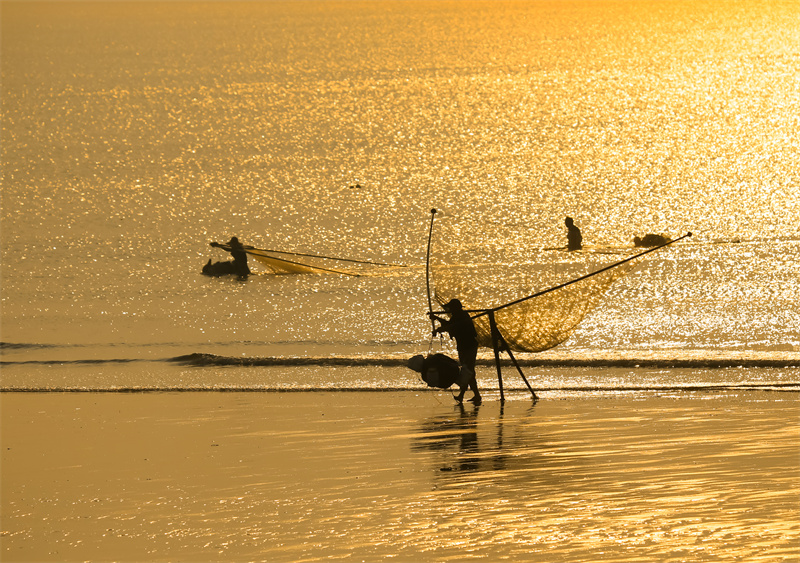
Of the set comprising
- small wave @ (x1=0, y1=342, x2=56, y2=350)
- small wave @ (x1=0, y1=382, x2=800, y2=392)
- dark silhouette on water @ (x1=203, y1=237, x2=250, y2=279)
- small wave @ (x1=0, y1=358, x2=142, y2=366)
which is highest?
dark silhouette on water @ (x1=203, y1=237, x2=250, y2=279)

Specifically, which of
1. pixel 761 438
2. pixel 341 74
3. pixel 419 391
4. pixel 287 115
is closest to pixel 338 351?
pixel 419 391

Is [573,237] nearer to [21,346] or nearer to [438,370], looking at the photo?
[21,346]

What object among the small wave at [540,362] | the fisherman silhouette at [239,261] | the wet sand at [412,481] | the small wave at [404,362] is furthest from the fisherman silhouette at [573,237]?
the wet sand at [412,481]

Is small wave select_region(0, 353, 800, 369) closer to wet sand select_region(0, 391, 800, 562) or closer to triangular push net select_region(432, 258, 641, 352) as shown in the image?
triangular push net select_region(432, 258, 641, 352)

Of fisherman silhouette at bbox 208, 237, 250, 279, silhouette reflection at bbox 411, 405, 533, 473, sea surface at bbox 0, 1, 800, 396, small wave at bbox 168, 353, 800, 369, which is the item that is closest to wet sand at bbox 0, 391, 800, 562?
silhouette reflection at bbox 411, 405, 533, 473

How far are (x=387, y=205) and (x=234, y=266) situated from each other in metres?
22.9

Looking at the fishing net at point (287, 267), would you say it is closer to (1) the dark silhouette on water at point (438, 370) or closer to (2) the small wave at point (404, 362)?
(2) the small wave at point (404, 362)

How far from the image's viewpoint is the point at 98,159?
78.4 meters

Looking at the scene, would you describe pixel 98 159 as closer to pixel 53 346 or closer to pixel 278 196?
pixel 278 196

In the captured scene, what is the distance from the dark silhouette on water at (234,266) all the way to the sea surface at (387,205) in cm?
47

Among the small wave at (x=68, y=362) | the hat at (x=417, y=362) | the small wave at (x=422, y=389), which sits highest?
the small wave at (x=68, y=362)

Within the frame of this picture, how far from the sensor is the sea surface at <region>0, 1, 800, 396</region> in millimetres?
18969

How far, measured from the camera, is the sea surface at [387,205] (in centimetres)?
1897

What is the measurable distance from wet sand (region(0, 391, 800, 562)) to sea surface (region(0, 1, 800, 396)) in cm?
262
